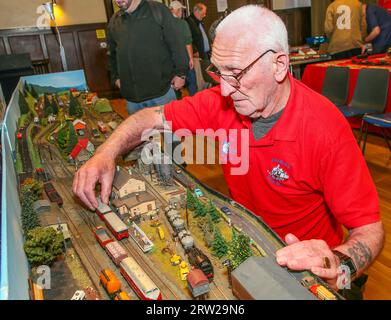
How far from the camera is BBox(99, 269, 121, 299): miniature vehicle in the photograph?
1473 mm

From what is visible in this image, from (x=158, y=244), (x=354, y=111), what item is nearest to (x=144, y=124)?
(x=158, y=244)

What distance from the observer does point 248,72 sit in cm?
175

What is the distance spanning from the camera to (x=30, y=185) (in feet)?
7.97

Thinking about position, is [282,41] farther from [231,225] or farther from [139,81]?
[139,81]

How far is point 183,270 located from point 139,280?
214 millimetres

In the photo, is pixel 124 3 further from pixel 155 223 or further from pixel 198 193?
pixel 155 223

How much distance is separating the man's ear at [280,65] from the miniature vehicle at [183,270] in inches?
41.9

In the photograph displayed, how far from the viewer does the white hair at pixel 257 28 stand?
5.53 ft

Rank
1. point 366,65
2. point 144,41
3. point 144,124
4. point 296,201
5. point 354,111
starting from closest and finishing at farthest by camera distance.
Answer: point 296,201 < point 144,124 < point 144,41 < point 354,111 < point 366,65

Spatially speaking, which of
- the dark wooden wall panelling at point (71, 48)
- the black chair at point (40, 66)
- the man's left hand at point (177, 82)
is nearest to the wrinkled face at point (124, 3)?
the man's left hand at point (177, 82)

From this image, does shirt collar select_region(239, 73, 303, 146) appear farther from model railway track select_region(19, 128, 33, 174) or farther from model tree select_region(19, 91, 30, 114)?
model tree select_region(19, 91, 30, 114)

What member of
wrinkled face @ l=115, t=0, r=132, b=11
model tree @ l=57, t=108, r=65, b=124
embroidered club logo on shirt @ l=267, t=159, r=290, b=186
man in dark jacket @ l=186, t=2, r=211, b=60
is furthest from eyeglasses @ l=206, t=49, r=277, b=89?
man in dark jacket @ l=186, t=2, r=211, b=60

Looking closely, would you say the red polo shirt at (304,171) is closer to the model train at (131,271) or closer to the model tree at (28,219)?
the model train at (131,271)

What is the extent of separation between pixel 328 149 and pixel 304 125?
0.63 feet
